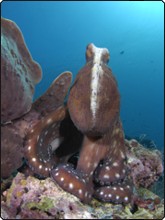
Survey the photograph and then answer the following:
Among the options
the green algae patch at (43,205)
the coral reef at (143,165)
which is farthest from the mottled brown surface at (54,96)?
the coral reef at (143,165)

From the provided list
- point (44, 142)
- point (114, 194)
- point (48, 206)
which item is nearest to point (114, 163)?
point (114, 194)

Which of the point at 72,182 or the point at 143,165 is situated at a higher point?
the point at 72,182

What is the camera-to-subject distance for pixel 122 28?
92125mm

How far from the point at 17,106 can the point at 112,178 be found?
145 centimetres

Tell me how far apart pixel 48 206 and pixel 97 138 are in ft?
3.51

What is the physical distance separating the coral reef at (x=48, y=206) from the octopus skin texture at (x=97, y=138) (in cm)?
11

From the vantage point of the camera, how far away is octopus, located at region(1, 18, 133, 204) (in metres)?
3.00

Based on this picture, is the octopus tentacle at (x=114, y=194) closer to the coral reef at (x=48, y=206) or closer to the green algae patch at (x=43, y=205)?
the coral reef at (x=48, y=206)

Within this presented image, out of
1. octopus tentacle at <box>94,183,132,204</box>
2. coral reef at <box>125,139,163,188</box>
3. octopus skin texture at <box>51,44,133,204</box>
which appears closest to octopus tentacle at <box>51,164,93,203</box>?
octopus skin texture at <box>51,44,133,204</box>

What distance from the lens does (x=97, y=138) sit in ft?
11.4

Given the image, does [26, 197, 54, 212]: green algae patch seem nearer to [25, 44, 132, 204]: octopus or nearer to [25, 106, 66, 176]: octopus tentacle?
[25, 44, 132, 204]: octopus

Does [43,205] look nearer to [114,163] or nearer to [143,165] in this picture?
[114,163]

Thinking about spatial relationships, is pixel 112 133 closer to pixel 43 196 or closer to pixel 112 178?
pixel 112 178

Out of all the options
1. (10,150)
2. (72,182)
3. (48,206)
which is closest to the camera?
(48,206)
